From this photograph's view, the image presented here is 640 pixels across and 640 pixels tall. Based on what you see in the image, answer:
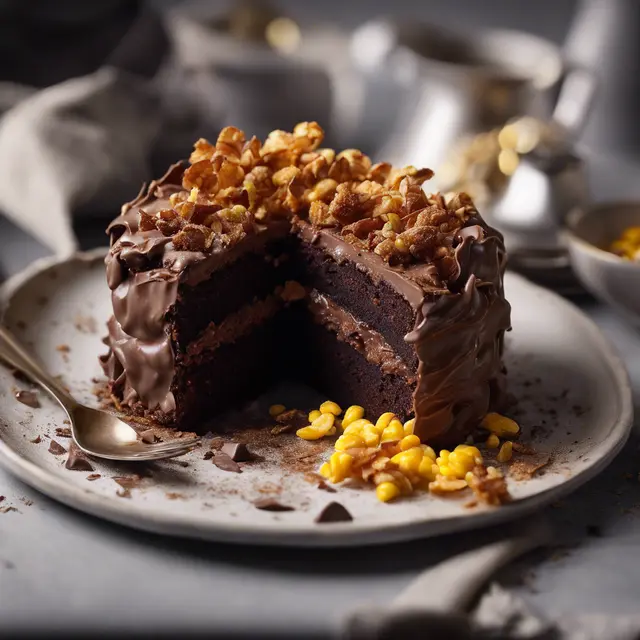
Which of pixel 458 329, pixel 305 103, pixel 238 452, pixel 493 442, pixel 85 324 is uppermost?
pixel 458 329

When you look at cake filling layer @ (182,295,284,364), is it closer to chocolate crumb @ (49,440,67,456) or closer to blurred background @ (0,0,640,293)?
chocolate crumb @ (49,440,67,456)

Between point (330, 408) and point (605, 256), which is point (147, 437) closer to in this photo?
point (330, 408)

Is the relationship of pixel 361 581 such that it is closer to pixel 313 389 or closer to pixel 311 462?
pixel 311 462

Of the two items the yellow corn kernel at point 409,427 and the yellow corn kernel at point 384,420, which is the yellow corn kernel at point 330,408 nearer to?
the yellow corn kernel at point 384,420

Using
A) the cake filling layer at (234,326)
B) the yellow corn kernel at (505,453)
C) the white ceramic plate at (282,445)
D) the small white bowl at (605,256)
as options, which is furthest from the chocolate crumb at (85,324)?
the small white bowl at (605,256)

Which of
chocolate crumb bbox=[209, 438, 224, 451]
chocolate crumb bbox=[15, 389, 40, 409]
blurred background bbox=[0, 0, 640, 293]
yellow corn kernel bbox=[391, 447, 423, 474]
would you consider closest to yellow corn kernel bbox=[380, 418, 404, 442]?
yellow corn kernel bbox=[391, 447, 423, 474]

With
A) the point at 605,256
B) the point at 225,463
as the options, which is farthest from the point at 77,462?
the point at 605,256

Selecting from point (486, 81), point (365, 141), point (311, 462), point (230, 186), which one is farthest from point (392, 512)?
point (365, 141)
